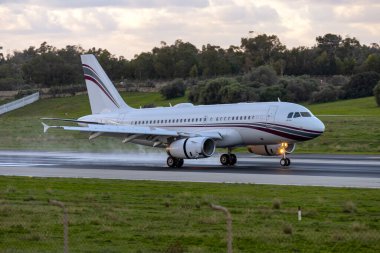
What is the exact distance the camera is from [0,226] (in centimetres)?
2253

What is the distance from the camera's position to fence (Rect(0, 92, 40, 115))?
11281 centimetres

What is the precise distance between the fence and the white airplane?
64607mm

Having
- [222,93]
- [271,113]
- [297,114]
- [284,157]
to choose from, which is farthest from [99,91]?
[222,93]

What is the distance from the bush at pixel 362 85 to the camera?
4390 inches

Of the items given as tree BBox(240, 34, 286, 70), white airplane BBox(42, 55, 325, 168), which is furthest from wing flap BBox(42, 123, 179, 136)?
tree BBox(240, 34, 286, 70)

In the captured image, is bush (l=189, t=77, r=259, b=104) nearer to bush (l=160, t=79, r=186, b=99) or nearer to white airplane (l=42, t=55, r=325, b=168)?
bush (l=160, t=79, r=186, b=99)

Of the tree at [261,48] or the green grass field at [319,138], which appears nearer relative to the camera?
the green grass field at [319,138]

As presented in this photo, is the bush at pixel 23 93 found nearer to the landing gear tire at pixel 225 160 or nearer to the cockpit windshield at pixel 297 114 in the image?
the landing gear tire at pixel 225 160

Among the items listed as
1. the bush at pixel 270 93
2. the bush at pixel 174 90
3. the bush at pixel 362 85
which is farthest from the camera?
the bush at pixel 174 90

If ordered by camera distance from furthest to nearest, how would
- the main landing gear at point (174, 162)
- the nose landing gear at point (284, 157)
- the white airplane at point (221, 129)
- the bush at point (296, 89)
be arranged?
the bush at point (296, 89), the main landing gear at point (174, 162), the white airplane at point (221, 129), the nose landing gear at point (284, 157)

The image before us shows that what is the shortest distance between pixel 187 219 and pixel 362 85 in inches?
3619

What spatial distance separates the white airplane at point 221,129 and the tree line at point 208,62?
90.0 m

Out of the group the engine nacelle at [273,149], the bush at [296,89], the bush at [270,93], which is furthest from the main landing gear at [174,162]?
the bush at [296,89]

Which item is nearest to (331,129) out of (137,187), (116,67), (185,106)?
(185,106)
